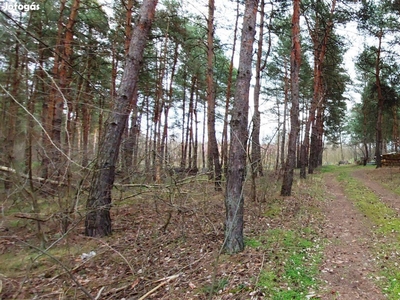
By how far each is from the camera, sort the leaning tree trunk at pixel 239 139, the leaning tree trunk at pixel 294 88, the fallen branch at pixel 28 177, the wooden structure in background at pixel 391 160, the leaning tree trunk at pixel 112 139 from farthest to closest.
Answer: the wooden structure in background at pixel 391 160, the leaning tree trunk at pixel 294 88, the leaning tree trunk at pixel 112 139, the leaning tree trunk at pixel 239 139, the fallen branch at pixel 28 177

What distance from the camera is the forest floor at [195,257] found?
123 inches

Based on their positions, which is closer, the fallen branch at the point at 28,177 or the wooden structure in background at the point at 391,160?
the fallen branch at the point at 28,177

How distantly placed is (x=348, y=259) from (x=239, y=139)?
255cm

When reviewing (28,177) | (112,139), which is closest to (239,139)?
(112,139)

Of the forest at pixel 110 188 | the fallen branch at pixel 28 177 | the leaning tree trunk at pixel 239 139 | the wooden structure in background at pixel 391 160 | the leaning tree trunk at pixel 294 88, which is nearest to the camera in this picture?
the forest at pixel 110 188

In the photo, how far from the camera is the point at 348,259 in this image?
396cm

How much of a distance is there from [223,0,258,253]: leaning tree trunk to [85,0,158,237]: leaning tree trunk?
6.46ft

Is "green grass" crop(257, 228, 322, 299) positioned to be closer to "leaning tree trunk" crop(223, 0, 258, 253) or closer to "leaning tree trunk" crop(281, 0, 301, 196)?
"leaning tree trunk" crop(223, 0, 258, 253)

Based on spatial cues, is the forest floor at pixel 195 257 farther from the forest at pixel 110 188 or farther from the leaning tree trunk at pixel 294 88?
the leaning tree trunk at pixel 294 88

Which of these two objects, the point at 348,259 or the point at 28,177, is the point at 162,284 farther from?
the point at 348,259

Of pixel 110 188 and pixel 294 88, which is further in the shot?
pixel 294 88

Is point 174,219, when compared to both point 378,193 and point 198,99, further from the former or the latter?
point 198,99

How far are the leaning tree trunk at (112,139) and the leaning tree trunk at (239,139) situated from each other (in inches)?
77.5

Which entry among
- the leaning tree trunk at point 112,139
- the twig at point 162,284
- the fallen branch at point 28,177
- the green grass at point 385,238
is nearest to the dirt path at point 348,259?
the green grass at point 385,238
